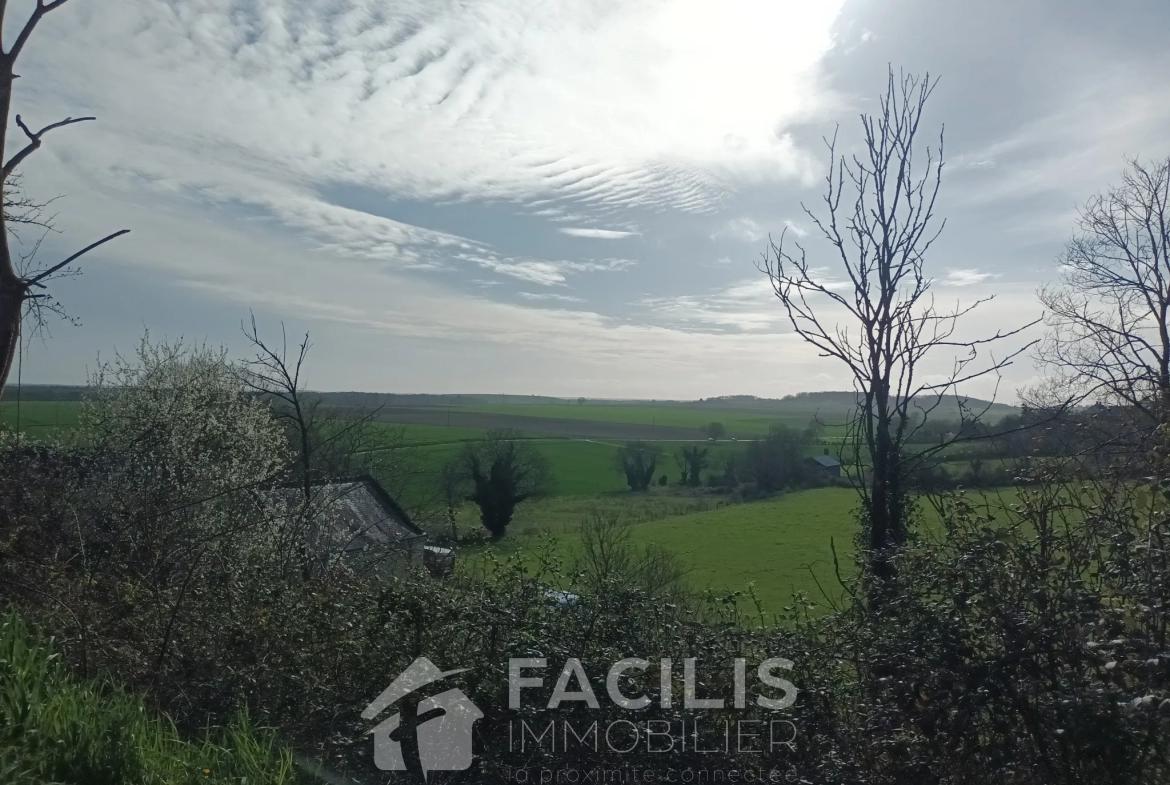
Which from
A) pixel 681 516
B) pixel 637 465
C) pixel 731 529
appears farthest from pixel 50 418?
pixel 637 465

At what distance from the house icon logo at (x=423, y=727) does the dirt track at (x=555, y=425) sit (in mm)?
45865

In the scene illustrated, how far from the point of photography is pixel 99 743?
3439mm

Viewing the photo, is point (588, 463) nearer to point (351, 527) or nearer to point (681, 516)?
point (681, 516)

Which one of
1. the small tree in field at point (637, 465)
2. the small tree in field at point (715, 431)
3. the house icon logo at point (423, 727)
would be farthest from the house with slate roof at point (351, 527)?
the small tree in field at point (715, 431)

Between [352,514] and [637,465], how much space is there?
3890cm

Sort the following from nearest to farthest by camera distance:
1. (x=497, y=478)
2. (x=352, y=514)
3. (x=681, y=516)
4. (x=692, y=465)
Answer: (x=352, y=514) → (x=497, y=478) → (x=681, y=516) → (x=692, y=465)

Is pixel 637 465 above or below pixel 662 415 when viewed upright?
below

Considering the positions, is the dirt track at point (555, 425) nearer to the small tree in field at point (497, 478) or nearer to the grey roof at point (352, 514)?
the small tree in field at point (497, 478)

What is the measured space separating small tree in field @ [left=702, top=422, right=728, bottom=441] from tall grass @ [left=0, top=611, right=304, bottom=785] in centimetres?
5663

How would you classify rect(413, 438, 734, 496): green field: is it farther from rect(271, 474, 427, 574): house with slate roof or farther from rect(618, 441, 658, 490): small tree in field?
rect(271, 474, 427, 574): house with slate roof

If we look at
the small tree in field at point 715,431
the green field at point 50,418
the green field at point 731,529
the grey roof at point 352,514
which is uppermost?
the green field at point 50,418

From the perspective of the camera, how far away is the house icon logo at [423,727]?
399 centimetres

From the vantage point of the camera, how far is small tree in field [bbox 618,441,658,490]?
173 ft

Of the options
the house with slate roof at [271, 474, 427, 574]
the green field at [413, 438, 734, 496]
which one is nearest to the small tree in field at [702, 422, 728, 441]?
the green field at [413, 438, 734, 496]
